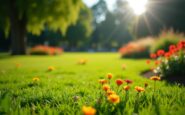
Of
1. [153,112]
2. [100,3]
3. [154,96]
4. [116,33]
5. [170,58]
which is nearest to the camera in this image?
[153,112]

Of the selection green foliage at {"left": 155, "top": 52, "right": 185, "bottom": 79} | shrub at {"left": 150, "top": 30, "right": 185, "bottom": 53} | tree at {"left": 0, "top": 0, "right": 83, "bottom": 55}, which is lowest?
green foliage at {"left": 155, "top": 52, "right": 185, "bottom": 79}

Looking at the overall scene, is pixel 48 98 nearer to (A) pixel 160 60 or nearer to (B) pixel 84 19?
(A) pixel 160 60

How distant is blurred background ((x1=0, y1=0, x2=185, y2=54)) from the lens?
77.1ft

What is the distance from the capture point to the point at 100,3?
86.1 meters

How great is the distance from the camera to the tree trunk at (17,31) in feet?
80.0

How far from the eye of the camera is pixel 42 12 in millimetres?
Answer: 22922

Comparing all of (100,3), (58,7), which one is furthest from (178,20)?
(100,3)

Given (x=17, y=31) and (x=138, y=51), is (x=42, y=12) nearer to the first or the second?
(x=17, y=31)

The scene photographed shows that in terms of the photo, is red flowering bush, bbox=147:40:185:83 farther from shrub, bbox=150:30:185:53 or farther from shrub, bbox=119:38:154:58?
shrub, bbox=119:38:154:58

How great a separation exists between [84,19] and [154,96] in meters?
53.8

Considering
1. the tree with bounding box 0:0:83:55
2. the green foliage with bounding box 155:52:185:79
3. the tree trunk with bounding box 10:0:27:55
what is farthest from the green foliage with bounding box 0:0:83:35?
the green foliage with bounding box 155:52:185:79

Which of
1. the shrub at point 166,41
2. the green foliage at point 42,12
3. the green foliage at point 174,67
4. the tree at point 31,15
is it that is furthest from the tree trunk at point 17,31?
the green foliage at point 174,67

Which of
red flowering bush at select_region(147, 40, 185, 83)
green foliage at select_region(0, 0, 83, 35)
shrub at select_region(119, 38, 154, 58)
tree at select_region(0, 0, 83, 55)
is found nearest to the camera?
red flowering bush at select_region(147, 40, 185, 83)

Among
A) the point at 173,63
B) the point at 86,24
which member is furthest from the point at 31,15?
the point at 86,24
